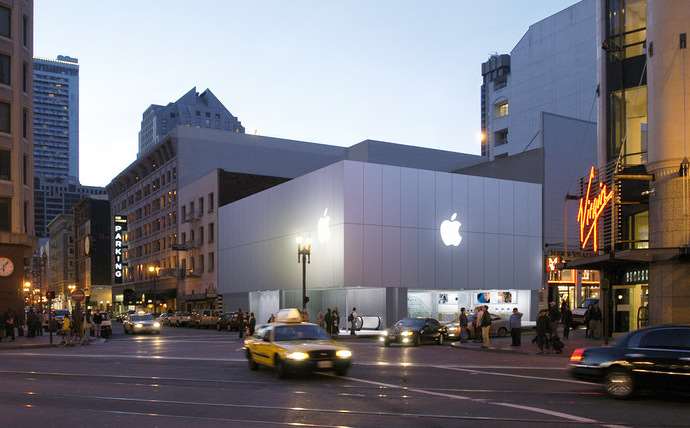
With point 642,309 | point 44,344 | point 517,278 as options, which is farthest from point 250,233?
point 642,309

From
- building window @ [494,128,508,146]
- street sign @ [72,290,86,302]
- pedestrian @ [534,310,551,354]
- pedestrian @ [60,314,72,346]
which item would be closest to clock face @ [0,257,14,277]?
street sign @ [72,290,86,302]

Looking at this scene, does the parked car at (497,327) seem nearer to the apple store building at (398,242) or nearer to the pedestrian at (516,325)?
the pedestrian at (516,325)

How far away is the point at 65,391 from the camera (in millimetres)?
16328

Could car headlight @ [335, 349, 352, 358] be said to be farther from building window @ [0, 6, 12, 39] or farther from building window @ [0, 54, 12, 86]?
building window @ [0, 6, 12, 39]

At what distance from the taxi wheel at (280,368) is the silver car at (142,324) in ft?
111

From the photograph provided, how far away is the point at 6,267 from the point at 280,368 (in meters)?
34.1

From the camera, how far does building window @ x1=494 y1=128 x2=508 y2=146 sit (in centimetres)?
9100

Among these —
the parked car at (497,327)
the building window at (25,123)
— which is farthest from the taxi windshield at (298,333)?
the building window at (25,123)

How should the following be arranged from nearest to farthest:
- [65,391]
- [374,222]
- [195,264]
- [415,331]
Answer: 1. [65,391]
2. [415,331]
3. [374,222]
4. [195,264]

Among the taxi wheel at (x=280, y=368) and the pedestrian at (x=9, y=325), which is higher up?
the taxi wheel at (x=280, y=368)

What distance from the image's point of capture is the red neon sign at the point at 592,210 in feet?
102

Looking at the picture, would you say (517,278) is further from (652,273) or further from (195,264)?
(195,264)

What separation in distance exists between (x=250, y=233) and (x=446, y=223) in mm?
18768

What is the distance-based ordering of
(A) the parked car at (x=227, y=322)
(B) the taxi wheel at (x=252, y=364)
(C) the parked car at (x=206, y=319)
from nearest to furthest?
(B) the taxi wheel at (x=252, y=364) < (A) the parked car at (x=227, y=322) < (C) the parked car at (x=206, y=319)
